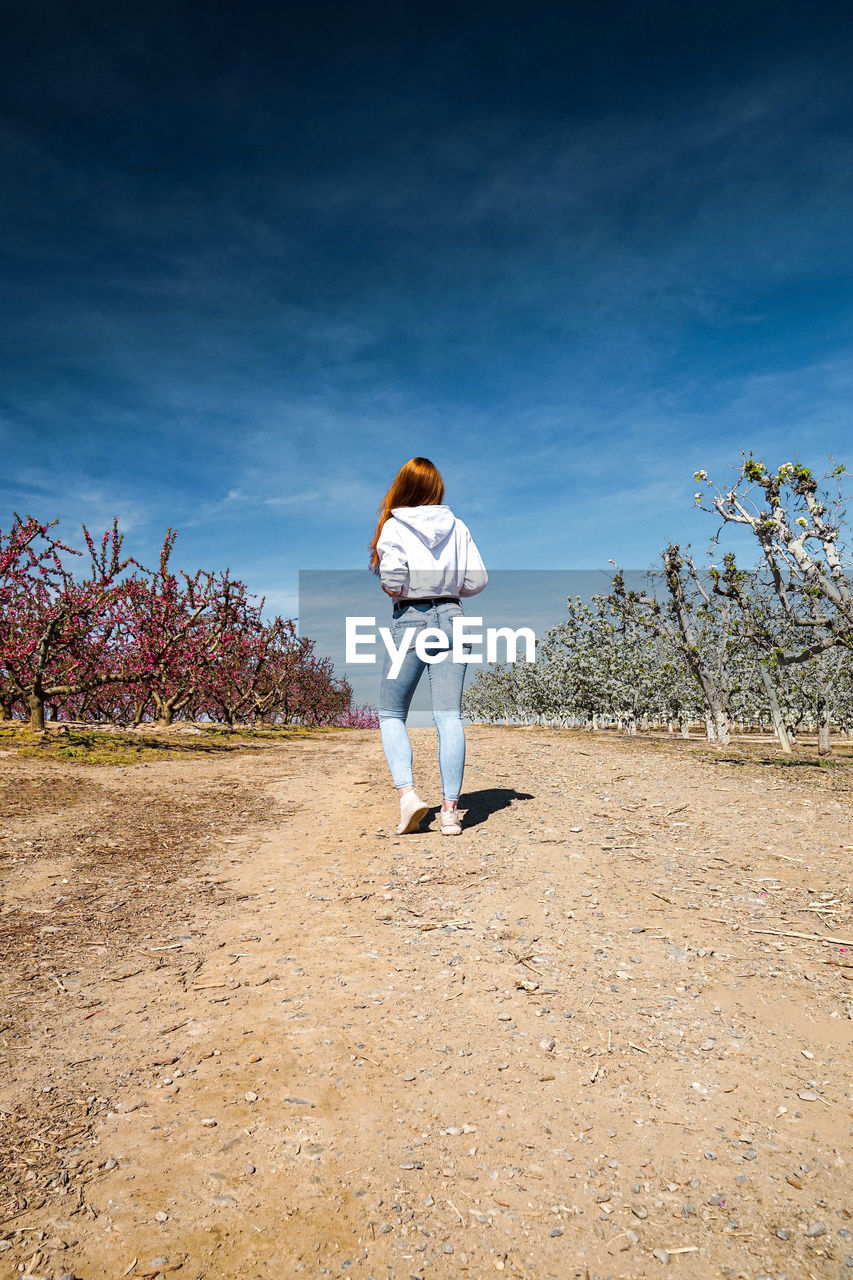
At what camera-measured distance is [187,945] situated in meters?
3.72

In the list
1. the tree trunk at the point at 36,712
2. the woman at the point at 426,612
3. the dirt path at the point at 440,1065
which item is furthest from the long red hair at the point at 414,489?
the tree trunk at the point at 36,712

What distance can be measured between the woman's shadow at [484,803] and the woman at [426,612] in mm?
382

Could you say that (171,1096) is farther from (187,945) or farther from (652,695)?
(652,695)

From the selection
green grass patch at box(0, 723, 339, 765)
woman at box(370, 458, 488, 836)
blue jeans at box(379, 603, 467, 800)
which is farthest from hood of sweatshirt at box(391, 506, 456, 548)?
green grass patch at box(0, 723, 339, 765)

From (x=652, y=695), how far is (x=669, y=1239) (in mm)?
35008

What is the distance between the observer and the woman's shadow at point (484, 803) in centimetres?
618

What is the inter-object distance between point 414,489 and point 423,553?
0.69 metres

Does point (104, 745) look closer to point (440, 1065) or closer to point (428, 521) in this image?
point (428, 521)

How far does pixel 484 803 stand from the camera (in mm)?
6863

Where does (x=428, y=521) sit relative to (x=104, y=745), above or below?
above

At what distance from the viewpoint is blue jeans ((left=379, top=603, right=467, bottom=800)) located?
562 cm

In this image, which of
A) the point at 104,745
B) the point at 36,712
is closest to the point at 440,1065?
the point at 104,745

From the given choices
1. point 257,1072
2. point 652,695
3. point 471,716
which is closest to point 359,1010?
point 257,1072

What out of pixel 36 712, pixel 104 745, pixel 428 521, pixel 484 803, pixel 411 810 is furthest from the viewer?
pixel 36 712
